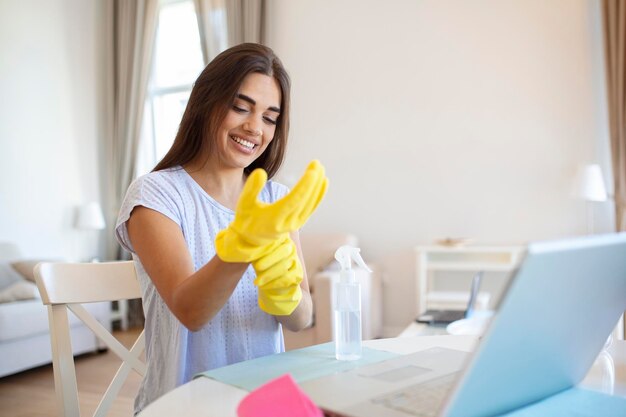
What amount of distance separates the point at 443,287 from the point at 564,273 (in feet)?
12.1

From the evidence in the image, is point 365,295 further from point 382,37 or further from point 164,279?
point 164,279

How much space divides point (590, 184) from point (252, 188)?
3.13m

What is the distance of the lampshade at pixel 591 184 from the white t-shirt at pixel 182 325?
2.69m

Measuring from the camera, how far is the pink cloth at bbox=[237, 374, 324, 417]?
1.83 feet

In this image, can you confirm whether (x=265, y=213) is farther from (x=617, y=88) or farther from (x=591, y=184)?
(x=617, y=88)

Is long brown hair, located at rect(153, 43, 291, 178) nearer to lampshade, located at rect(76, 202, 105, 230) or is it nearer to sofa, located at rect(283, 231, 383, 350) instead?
Result: sofa, located at rect(283, 231, 383, 350)

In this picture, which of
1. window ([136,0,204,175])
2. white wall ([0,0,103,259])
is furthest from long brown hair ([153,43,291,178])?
window ([136,0,204,175])

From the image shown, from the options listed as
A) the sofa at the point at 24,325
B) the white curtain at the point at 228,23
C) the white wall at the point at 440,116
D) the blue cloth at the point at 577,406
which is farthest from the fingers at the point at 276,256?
the white curtain at the point at 228,23

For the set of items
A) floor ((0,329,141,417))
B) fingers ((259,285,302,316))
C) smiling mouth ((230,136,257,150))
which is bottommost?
floor ((0,329,141,417))

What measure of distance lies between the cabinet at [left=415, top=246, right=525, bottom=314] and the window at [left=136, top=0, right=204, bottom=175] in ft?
8.49

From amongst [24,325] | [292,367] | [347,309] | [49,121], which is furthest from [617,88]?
[49,121]

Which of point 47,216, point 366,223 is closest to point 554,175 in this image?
point 366,223

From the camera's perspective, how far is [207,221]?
1.18 m

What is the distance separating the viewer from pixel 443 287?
4082mm
